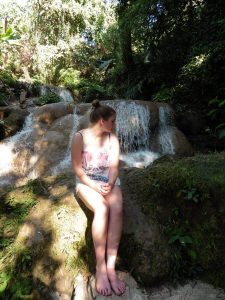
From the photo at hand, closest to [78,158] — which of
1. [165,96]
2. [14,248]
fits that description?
[14,248]

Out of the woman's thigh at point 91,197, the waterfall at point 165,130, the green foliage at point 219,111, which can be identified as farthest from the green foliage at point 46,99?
the woman's thigh at point 91,197

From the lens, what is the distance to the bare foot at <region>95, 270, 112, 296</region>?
2.51m

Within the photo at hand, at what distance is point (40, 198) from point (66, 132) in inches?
197

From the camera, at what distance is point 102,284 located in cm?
255

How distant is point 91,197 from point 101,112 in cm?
81

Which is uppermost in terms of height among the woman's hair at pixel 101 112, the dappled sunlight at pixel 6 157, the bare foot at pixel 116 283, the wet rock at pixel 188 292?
the woman's hair at pixel 101 112

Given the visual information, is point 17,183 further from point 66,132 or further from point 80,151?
point 80,151

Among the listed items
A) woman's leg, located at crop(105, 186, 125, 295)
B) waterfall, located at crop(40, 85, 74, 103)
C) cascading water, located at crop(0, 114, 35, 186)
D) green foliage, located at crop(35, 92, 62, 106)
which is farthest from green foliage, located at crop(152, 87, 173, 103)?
woman's leg, located at crop(105, 186, 125, 295)

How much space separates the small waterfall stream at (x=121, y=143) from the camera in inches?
311

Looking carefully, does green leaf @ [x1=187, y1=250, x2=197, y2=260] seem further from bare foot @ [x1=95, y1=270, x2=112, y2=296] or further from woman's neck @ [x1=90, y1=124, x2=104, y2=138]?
woman's neck @ [x1=90, y1=124, x2=104, y2=138]

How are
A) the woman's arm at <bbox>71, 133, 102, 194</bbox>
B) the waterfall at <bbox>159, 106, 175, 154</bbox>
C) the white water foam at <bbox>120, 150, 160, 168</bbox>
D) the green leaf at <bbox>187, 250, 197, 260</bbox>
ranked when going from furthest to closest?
the waterfall at <bbox>159, 106, 175, 154</bbox>, the white water foam at <bbox>120, 150, 160, 168</bbox>, the woman's arm at <bbox>71, 133, 102, 194</bbox>, the green leaf at <bbox>187, 250, 197, 260</bbox>

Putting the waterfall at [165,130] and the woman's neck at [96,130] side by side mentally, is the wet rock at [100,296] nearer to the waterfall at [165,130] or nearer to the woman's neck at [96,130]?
the woman's neck at [96,130]

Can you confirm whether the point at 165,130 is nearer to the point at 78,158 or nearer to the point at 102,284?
the point at 78,158

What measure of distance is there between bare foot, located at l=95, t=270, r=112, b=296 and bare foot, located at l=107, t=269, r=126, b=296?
0.11 ft
